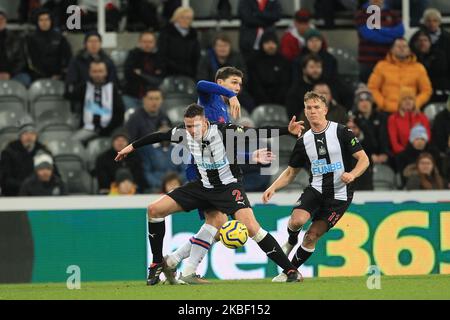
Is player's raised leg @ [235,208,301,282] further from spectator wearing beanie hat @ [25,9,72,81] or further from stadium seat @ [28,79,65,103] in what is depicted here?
spectator wearing beanie hat @ [25,9,72,81]

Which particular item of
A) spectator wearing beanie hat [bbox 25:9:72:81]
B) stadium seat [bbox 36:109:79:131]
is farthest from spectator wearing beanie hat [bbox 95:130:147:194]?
spectator wearing beanie hat [bbox 25:9:72:81]

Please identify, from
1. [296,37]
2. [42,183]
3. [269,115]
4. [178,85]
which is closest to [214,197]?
[42,183]

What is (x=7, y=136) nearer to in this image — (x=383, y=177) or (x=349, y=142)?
(x=383, y=177)

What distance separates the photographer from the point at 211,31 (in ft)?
62.5

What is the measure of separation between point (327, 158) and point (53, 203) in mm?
4001

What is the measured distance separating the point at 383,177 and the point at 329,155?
4.51 meters

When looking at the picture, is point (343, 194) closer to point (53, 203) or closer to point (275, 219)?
point (275, 219)

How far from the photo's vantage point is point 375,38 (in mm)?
18094

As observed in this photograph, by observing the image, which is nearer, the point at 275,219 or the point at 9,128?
the point at 275,219

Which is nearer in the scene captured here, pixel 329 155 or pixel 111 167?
pixel 329 155

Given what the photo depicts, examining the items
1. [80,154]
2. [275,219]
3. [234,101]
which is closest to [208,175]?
[234,101]

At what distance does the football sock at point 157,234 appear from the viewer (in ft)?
39.7

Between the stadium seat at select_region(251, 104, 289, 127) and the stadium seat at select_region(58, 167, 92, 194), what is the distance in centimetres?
251

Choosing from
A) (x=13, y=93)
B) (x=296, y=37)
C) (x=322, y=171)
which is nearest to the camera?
(x=322, y=171)
